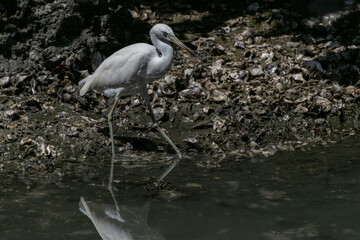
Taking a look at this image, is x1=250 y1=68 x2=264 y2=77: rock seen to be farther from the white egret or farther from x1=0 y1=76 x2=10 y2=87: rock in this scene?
x1=0 y1=76 x2=10 y2=87: rock

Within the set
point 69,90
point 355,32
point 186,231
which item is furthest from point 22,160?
point 355,32

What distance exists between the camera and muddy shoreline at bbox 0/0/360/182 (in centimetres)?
618

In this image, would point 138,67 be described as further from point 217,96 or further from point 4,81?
point 4,81

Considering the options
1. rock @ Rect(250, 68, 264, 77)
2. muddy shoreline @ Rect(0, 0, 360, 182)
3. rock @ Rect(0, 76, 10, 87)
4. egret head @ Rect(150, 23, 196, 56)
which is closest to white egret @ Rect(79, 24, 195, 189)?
egret head @ Rect(150, 23, 196, 56)

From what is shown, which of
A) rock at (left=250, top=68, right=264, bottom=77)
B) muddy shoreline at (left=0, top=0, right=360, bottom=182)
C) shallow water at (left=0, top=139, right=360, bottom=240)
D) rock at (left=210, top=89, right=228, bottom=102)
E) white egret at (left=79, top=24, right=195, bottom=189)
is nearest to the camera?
shallow water at (left=0, top=139, right=360, bottom=240)

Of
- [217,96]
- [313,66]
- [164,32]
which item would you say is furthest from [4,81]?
[313,66]

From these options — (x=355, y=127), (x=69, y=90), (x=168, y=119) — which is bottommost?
(x=355, y=127)

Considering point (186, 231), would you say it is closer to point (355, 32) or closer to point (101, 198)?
point (101, 198)

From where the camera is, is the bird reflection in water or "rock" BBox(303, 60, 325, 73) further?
"rock" BBox(303, 60, 325, 73)

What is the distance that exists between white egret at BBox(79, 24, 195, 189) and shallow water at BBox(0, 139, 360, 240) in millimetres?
855

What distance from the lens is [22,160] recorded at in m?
5.73

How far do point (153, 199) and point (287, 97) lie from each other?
324cm

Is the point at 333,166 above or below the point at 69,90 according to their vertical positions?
below

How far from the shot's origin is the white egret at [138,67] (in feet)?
19.5
